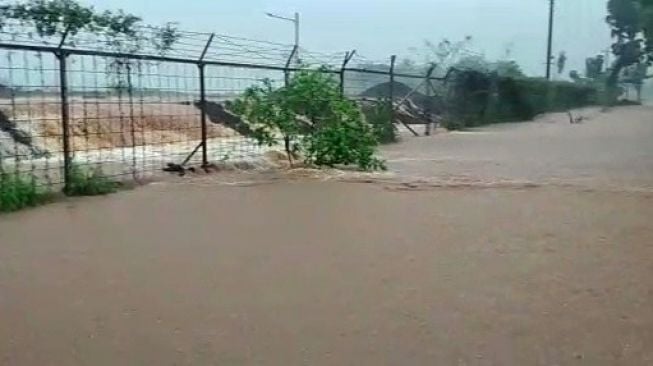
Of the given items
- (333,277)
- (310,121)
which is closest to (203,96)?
(310,121)

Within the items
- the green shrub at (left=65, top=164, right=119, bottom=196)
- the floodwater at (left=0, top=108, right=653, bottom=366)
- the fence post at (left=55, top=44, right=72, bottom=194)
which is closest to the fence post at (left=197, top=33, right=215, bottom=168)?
the floodwater at (left=0, top=108, right=653, bottom=366)

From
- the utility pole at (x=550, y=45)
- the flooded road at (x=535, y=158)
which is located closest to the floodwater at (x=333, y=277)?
the flooded road at (x=535, y=158)

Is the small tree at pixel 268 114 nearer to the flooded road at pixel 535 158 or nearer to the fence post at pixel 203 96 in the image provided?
the fence post at pixel 203 96

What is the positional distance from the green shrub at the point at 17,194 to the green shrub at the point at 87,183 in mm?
548

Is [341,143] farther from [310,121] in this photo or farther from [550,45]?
[550,45]

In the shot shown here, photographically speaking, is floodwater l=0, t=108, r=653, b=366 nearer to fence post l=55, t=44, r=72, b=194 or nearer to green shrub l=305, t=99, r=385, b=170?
fence post l=55, t=44, r=72, b=194

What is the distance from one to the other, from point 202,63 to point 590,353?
28.0ft

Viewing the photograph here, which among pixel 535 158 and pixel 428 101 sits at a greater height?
pixel 428 101

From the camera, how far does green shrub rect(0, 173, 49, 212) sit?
776 cm

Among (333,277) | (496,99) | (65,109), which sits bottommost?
(333,277)

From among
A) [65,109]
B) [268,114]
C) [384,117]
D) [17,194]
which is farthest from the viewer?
[384,117]

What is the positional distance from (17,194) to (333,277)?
13.9ft

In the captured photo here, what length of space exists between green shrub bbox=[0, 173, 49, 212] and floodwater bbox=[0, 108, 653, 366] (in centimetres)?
23

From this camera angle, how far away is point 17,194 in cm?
792
